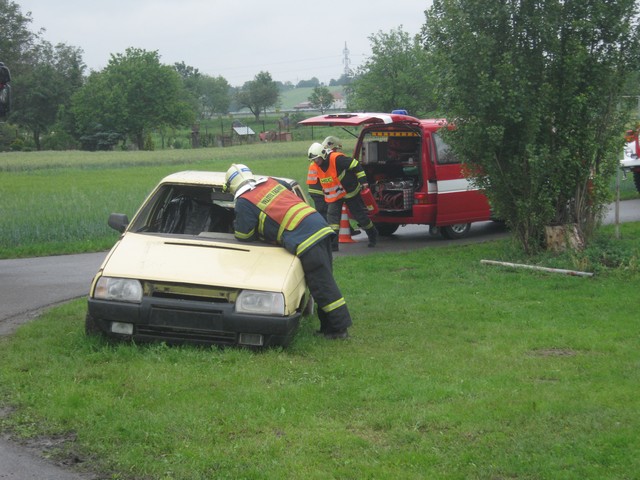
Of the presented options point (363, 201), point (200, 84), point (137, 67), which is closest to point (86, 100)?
point (137, 67)

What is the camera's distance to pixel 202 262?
793cm

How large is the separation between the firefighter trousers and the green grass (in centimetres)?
23

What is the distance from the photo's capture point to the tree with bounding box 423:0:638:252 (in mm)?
12383

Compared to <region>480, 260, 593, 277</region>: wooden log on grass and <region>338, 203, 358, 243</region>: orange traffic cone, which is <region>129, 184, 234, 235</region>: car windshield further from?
<region>338, 203, 358, 243</region>: orange traffic cone

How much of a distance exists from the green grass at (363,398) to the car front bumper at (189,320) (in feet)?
0.51

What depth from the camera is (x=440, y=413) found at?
6.04 metres

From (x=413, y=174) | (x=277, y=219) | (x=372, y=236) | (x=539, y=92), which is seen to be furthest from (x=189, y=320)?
(x=413, y=174)

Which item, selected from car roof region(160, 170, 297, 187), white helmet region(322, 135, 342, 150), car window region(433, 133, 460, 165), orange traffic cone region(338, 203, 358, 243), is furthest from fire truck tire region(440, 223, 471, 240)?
car roof region(160, 170, 297, 187)

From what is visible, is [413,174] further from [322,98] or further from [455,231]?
[322,98]

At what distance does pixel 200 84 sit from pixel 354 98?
9444 cm

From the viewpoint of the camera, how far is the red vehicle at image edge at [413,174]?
15242 mm

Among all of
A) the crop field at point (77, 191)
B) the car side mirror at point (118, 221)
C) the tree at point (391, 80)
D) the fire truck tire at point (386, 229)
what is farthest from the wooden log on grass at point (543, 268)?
the tree at point (391, 80)

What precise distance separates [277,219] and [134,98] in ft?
267

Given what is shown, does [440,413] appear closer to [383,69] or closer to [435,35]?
[435,35]
